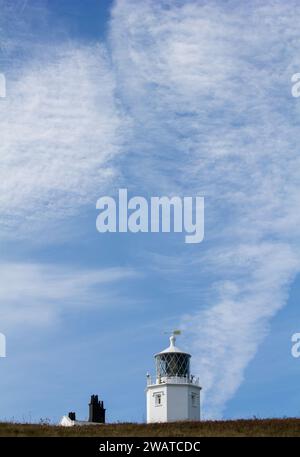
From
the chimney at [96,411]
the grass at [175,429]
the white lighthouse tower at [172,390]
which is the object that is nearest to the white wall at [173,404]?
the white lighthouse tower at [172,390]

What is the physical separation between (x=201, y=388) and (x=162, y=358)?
358cm

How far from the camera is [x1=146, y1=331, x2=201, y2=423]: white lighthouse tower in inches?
2443

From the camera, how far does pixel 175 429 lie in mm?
35688

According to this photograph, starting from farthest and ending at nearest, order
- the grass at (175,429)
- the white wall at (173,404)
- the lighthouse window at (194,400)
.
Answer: the lighthouse window at (194,400) < the white wall at (173,404) < the grass at (175,429)

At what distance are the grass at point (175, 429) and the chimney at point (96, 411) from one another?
27.0 m

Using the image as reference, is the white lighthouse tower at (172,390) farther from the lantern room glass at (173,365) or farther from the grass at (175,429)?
the grass at (175,429)

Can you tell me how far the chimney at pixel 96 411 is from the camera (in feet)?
211

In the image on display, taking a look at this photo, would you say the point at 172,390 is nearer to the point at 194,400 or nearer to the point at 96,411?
the point at 194,400

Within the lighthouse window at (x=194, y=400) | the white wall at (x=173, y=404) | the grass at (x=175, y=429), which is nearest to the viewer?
the grass at (x=175, y=429)

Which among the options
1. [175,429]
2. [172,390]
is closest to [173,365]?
[172,390]

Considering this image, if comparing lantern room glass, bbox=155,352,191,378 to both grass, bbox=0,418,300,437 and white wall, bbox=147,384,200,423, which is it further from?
grass, bbox=0,418,300,437

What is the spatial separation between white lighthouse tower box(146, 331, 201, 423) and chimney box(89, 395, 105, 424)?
3795 mm
